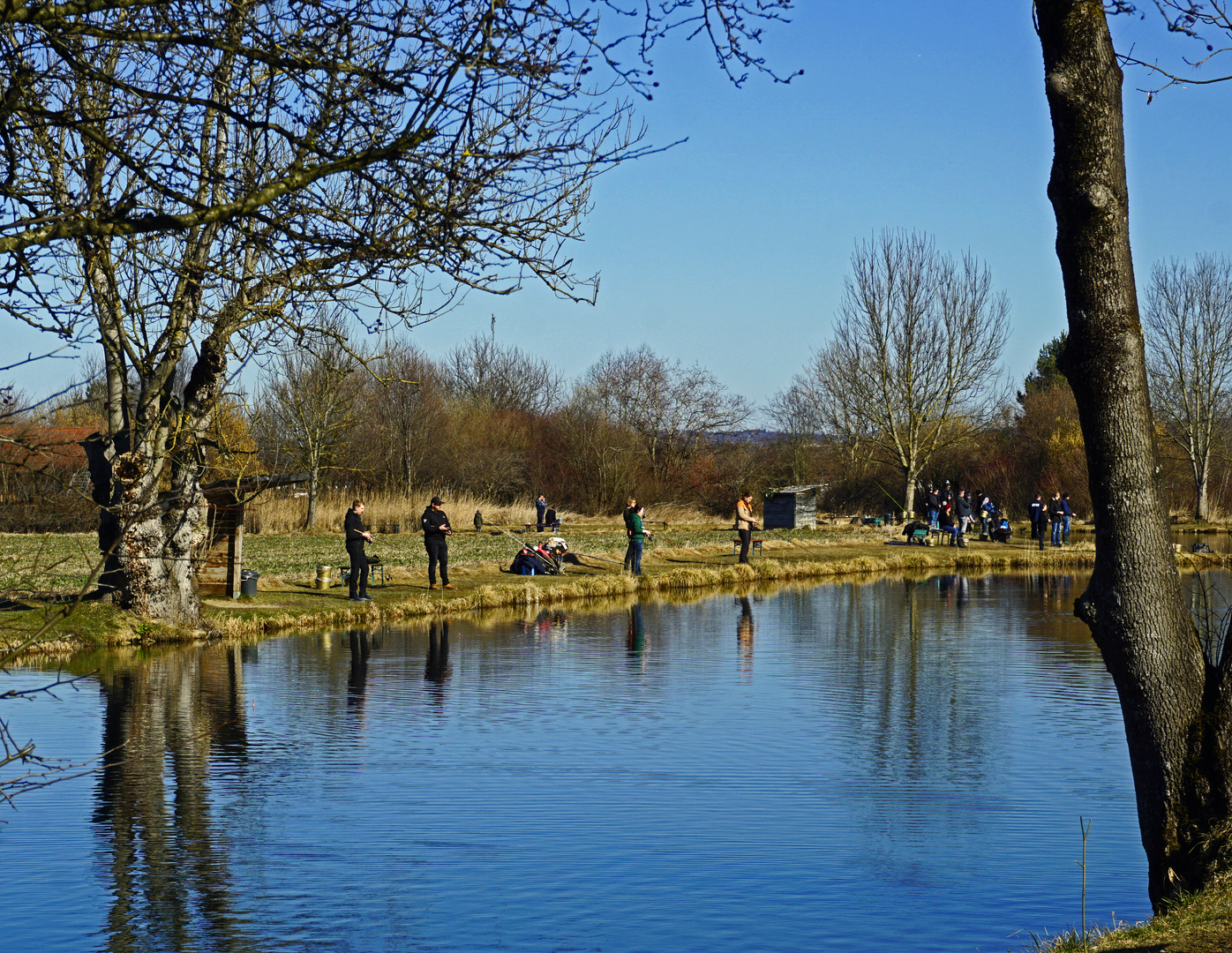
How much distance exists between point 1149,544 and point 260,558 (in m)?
28.3

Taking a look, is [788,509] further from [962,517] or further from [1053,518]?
[1053,518]

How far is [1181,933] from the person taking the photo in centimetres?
523

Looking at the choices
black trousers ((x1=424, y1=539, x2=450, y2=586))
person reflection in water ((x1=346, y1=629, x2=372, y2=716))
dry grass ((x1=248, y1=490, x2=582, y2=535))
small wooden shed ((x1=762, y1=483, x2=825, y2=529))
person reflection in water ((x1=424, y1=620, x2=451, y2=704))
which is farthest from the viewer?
small wooden shed ((x1=762, y1=483, x2=825, y2=529))

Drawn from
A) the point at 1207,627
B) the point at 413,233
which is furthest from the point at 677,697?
the point at 413,233

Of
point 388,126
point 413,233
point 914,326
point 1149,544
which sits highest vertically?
point 914,326

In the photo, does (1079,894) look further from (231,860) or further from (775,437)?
(775,437)

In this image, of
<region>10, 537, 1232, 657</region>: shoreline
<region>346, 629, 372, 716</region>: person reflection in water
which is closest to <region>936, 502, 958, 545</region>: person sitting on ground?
<region>10, 537, 1232, 657</region>: shoreline

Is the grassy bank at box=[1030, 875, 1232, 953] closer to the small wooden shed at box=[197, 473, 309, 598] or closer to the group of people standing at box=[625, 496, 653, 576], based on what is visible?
the small wooden shed at box=[197, 473, 309, 598]

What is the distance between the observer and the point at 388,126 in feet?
16.9

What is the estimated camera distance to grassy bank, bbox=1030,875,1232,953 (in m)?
5.07

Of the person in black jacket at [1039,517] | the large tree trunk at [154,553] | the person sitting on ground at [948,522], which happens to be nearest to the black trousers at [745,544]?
the person in black jacket at [1039,517]

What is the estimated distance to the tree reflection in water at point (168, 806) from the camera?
714 centimetres

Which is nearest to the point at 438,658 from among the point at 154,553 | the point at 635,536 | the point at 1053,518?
the point at 154,553

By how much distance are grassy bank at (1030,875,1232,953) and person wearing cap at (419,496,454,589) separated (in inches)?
723
